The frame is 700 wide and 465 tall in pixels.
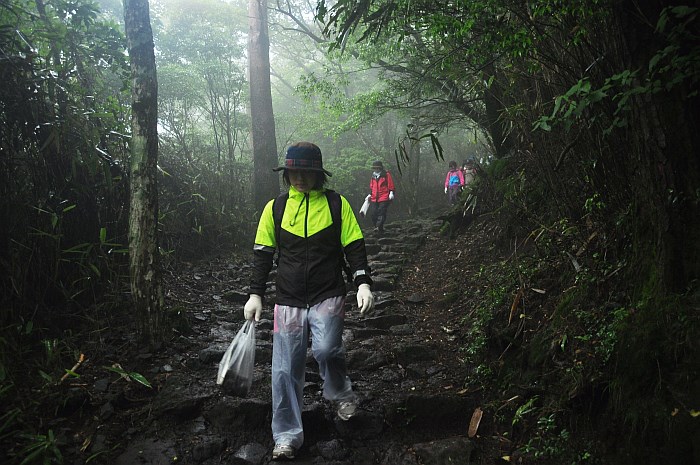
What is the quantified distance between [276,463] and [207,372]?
5.31ft

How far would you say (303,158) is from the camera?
11.8ft

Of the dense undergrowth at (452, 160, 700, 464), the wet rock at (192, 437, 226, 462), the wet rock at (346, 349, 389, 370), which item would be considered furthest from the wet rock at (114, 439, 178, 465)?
the dense undergrowth at (452, 160, 700, 464)

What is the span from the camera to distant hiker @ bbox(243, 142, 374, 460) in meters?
3.55

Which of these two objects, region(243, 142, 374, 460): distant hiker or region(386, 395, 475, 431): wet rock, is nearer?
region(243, 142, 374, 460): distant hiker

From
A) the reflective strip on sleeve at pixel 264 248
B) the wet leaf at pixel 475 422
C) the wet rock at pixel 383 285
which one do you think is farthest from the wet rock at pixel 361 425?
the wet rock at pixel 383 285

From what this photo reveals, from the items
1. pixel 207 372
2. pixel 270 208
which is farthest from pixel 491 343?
pixel 207 372

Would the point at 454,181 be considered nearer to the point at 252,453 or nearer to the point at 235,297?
the point at 235,297

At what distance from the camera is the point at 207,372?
Answer: 15.6ft

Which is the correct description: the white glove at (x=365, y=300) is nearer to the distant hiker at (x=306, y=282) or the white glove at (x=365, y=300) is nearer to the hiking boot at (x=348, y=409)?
the distant hiker at (x=306, y=282)

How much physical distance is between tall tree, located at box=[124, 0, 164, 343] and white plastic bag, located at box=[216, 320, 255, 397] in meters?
1.86

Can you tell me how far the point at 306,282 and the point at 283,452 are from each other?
3.71 feet

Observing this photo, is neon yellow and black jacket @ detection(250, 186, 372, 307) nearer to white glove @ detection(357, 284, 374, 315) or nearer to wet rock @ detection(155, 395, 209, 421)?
white glove @ detection(357, 284, 374, 315)

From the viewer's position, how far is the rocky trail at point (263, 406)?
349cm

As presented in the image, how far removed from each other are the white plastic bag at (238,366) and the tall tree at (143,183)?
1.86 metres
